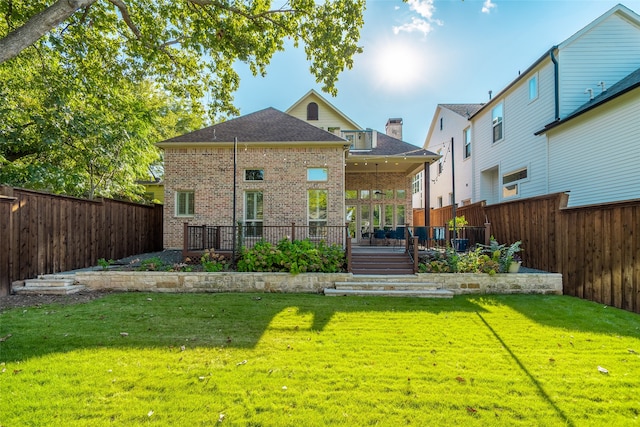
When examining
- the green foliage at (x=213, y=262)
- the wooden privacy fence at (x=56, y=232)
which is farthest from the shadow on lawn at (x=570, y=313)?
the wooden privacy fence at (x=56, y=232)

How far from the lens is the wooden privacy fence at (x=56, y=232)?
6.28 meters

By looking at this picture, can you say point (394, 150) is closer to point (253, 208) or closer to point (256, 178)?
point (256, 178)

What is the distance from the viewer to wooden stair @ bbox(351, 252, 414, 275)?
7.59m

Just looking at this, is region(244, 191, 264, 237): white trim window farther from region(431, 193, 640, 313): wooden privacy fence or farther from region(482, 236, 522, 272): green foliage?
region(431, 193, 640, 313): wooden privacy fence

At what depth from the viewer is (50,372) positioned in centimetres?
302

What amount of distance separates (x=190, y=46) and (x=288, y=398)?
996 centimetres

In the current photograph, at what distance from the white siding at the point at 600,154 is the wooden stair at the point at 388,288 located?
18.1 feet

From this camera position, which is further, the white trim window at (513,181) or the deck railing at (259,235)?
the white trim window at (513,181)

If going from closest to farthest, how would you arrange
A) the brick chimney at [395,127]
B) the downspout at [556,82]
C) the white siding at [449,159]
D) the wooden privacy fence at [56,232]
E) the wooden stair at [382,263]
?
the wooden privacy fence at [56,232]
the wooden stair at [382,263]
the downspout at [556,82]
the white siding at [449,159]
the brick chimney at [395,127]

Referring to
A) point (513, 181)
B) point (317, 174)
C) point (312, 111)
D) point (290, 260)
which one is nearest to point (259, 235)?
point (317, 174)

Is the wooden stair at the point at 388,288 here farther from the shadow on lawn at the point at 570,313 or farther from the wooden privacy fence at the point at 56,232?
the wooden privacy fence at the point at 56,232

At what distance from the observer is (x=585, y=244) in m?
6.29

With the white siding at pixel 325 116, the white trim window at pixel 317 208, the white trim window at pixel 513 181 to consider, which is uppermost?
the white siding at pixel 325 116

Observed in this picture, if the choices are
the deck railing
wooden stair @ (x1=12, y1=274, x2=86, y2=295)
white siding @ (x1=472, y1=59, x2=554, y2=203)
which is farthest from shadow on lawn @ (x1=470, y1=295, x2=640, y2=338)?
wooden stair @ (x1=12, y1=274, x2=86, y2=295)
